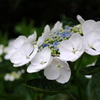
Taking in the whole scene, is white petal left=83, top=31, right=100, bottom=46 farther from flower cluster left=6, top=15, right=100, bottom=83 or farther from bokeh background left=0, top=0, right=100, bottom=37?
bokeh background left=0, top=0, right=100, bottom=37

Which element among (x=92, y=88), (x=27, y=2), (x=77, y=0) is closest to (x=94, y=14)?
(x=77, y=0)

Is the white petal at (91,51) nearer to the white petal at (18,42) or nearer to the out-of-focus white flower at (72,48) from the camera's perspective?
the out-of-focus white flower at (72,48)

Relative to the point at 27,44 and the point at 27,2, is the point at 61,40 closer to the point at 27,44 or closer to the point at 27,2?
the point at 27,44

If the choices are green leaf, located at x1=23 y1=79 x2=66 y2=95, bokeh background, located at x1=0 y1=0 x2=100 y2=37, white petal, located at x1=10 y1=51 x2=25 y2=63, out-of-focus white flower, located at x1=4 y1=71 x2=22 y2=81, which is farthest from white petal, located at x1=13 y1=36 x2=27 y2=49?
bokeh background, located at x1=0 y1=0 x2=100 y2=37

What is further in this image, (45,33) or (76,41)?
(45,33)

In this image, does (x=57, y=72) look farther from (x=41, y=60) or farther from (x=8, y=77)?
(x=8, y=77)

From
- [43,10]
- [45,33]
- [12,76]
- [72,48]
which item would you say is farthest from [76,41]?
[43,10]
